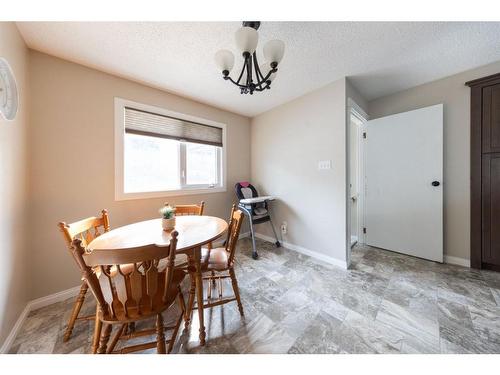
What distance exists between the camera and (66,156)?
1635mm

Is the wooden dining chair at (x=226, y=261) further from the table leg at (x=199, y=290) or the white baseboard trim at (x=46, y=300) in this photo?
the white baseboard trim at (x=46, y=300)

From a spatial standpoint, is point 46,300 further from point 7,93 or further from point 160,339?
A: point 7,93

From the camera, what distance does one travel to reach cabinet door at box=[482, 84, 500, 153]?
183 cm

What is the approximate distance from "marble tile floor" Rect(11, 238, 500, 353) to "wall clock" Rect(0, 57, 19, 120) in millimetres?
1563

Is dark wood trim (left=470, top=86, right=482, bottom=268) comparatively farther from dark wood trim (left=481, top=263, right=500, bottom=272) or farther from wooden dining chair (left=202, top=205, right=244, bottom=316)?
wooden dining chair (left=202, top=205, right=244, bottom=316)

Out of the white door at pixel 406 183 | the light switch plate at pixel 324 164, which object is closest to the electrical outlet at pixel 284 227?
the light switch plate at pixel 324 164

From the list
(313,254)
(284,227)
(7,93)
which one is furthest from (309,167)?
(7,93)

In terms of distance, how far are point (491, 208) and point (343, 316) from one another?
2.11 metres

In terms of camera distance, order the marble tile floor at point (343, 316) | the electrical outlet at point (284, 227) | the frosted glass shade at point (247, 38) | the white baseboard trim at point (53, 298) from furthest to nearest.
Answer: the electrical outlet at point (284, 227) → the white baseboard trim at point (53, 298) → the marble tile floor at point (343, 316) → the frosted glass shade at point (247, 38)

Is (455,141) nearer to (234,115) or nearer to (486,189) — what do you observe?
(486,189)

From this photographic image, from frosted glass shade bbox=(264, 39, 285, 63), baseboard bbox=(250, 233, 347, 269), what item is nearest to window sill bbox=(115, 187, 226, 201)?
baseboard bbox=(250, 233, 347, 269)

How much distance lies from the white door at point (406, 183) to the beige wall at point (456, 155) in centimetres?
13

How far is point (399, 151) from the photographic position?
2.40 metres

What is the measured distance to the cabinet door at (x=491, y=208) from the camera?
1.86m
